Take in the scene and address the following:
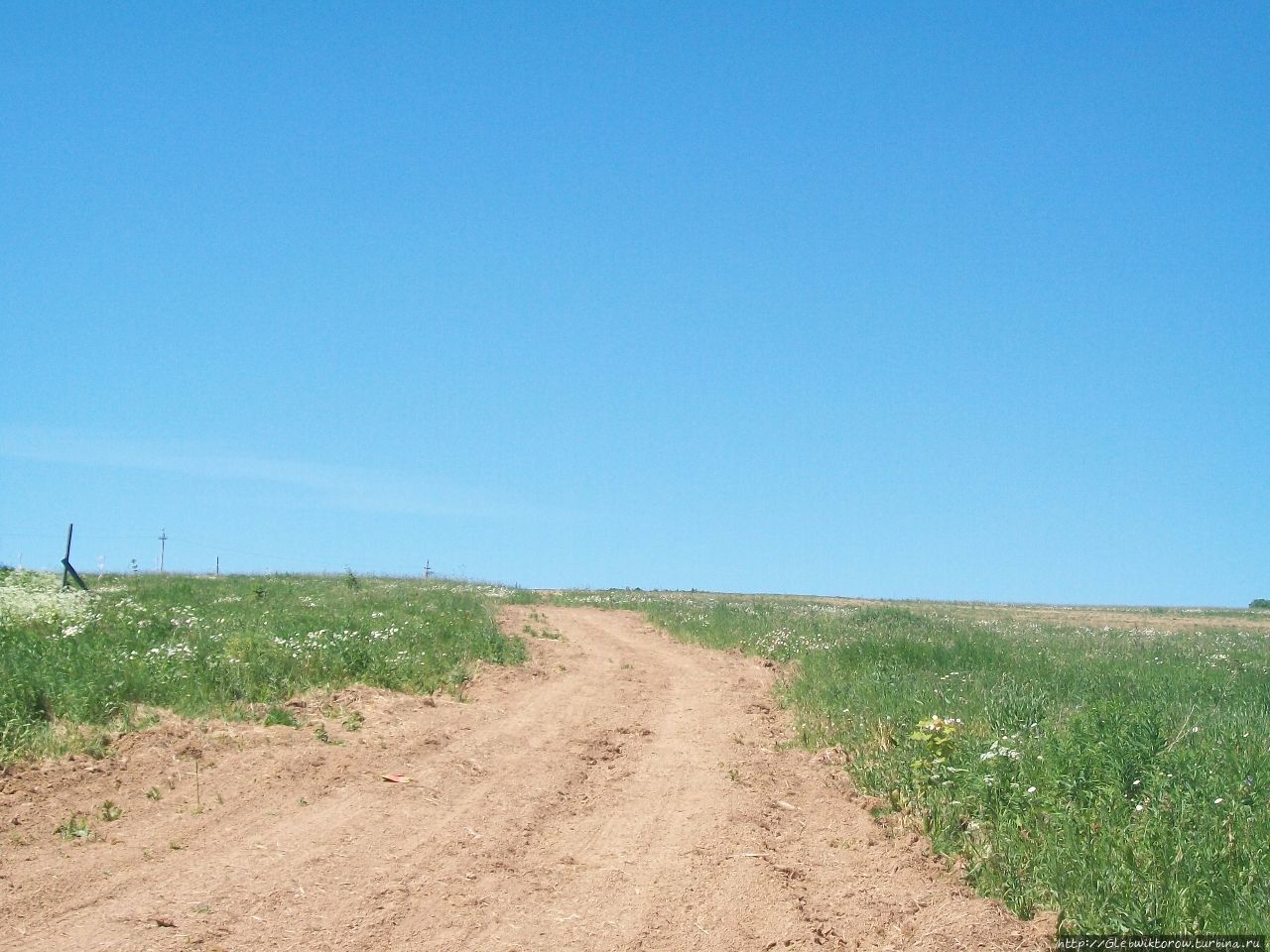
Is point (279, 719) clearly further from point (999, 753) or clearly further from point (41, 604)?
point (41, 604)

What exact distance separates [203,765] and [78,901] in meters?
3.58

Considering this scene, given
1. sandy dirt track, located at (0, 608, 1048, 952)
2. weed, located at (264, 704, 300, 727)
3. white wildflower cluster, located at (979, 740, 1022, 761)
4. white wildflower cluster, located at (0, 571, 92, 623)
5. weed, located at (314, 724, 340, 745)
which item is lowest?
sandy dirt track, located at (0, 608, 1048, 952)

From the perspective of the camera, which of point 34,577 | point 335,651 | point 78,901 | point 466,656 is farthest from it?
point 34,577

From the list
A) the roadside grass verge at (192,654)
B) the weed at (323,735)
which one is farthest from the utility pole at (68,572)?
the weed at (323,735)

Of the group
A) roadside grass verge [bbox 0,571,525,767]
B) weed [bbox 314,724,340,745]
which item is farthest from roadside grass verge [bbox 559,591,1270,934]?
roadside grass verge [bbox 0,571,525,767]

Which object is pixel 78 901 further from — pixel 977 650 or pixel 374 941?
pixel 977 650

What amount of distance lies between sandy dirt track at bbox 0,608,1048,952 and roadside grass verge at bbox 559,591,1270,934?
473 millimetres

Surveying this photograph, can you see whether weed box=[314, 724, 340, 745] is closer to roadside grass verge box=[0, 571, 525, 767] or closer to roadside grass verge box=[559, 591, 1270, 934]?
roadside grass verge box=[0, 571, 525, 767]

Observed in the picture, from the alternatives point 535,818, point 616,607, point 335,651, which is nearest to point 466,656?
point 335,651

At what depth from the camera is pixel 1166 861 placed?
688 centimetres

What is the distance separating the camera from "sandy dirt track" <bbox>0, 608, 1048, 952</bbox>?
21.3ft

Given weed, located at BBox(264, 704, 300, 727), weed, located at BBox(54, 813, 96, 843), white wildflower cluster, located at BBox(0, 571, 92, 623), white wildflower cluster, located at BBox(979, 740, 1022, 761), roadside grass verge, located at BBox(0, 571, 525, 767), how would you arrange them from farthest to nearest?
white wildflower cluster, located at BBox(0, 571, 92, 623) → weed, located at BBox(264, 704, 300, 727) → roadside grass verge, located at BBox(0, 571, 525, 767) → white wildflower cluster, located at BBox(979, 740, 1022, 761) → weed, located at BBox(54, 813, 96, 843)

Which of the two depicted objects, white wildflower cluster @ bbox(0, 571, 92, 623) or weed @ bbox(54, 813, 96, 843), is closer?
weed @ bbox(54, 813, 96, 843)

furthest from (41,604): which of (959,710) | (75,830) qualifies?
(959,710)
